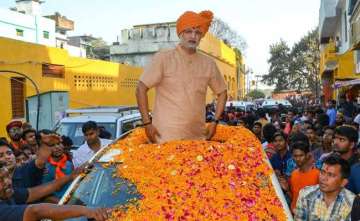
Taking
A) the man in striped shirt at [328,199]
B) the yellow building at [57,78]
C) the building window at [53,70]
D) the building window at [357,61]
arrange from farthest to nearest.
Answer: the building window at [53,70]
the yellow building at [57,78]
the building window at [357,61]
the man in striped shirt at [328,199]

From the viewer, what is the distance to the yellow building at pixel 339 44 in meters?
15.3

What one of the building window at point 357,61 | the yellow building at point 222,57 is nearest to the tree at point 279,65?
the yellow building at point 222,57

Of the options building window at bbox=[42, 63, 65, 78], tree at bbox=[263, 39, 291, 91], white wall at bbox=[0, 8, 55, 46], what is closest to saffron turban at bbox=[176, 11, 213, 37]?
building window at bbox=[42, 63, 65, 78]

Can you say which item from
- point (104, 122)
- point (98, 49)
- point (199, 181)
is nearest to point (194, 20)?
point (199, 181)

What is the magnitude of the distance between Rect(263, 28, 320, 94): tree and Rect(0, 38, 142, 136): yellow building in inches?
1300

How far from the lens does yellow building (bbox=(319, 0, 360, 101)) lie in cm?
1534

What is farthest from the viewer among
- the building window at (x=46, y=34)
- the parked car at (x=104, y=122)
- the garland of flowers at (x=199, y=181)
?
the building window at (x=46, y=34)

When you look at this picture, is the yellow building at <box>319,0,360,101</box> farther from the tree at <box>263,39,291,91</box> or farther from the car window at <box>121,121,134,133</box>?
the tree at <box>263,39,291,91</box>

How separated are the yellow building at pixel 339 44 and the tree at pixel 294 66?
1730cm

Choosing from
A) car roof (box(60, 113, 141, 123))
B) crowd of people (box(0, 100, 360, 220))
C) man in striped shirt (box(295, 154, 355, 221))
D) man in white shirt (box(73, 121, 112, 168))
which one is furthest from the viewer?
car roof (box(60, 113, 141, 123))

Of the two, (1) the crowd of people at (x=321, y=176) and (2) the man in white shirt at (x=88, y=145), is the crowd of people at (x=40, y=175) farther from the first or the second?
(1) the crowd of people at (x=321, y=176)

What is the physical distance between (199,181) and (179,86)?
113 cm

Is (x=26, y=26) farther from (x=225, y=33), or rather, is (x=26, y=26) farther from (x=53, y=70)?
(x=225, y=33)

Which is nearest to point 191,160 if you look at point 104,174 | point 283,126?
point 104,174
